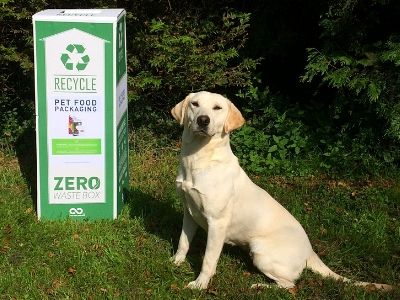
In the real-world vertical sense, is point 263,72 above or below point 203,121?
below

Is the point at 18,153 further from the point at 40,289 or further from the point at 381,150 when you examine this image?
the point at 381,150

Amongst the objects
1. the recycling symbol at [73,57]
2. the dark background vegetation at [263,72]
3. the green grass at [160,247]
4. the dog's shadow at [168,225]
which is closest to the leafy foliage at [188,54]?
the dark background vegetation at [263,72]

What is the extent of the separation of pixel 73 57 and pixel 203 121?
1.56 metres

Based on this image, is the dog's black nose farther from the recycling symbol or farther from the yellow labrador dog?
the recycling symbol

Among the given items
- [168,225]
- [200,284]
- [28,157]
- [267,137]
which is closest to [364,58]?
[267,137]

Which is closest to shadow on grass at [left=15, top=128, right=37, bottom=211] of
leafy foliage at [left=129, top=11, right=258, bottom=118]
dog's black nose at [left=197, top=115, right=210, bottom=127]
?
leafy foliage at [left=129, top=11, right=258, bottom=118]

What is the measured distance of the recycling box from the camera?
505 cm

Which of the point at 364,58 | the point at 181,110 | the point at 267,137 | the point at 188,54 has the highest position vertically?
the point at 181,110

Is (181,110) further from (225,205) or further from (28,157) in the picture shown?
(28,157)

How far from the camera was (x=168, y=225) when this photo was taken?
18.0ft

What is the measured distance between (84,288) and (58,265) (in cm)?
42

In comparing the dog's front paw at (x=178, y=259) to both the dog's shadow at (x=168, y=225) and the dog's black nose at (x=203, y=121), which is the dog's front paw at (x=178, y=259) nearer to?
the dog's shadow at (x=168, y=225)

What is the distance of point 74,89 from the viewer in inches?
203

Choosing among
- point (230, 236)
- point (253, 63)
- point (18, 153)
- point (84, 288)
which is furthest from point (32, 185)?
point (253, 63)
